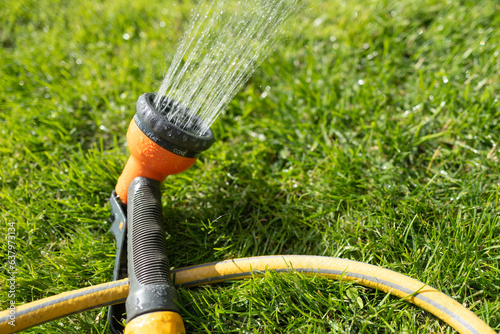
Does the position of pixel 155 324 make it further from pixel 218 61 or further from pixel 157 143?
pixel 218 61

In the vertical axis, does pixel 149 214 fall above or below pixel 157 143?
below

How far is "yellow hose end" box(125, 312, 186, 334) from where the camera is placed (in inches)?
49.6

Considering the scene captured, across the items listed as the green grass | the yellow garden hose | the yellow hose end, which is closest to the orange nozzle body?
the green grass

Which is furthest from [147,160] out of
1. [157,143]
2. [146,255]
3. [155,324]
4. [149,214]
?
[155,324]

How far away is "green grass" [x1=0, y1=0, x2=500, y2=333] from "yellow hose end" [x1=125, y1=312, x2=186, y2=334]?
20cm

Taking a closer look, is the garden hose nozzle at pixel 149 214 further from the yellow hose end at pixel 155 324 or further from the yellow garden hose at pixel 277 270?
the yellow garden hose at pixel 277 270

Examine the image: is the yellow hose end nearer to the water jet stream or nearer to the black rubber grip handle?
the black rubber grip handle

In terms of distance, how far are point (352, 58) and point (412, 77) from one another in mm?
447

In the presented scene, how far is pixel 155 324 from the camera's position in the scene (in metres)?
1.26

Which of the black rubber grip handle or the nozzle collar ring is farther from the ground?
the nozzle collar ring

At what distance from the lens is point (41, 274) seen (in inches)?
67.3

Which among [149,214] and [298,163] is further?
[298,163]

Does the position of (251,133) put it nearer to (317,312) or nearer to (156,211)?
(156,211)

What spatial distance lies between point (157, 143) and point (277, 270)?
74cm
